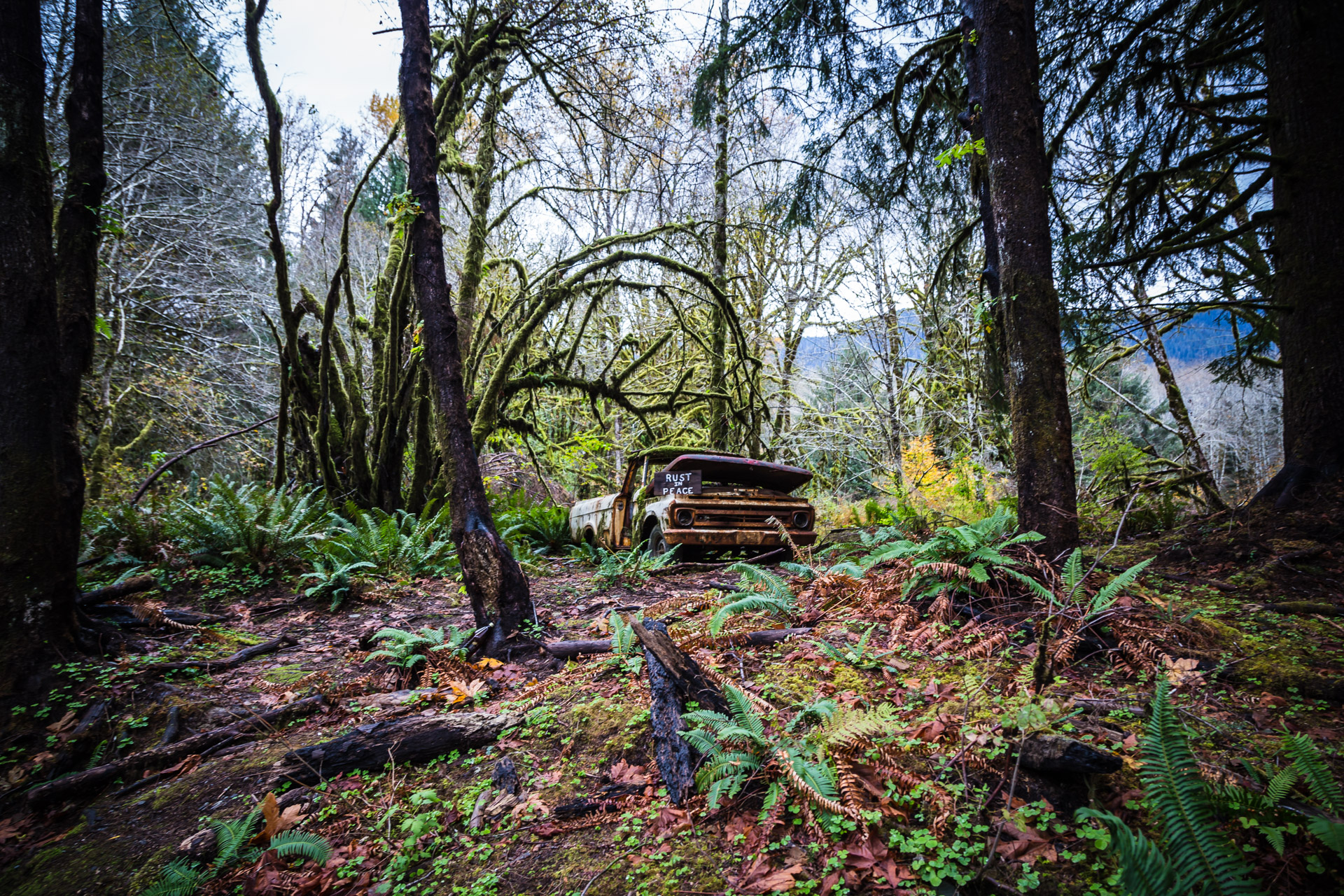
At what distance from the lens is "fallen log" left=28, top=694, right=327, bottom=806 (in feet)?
9.43

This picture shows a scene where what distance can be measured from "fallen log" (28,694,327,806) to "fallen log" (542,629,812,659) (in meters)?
1.53

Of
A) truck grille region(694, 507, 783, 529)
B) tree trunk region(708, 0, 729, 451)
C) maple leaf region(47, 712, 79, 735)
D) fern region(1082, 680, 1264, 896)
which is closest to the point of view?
fern region(1082, 680, 1264, 896)

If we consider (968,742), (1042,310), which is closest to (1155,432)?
(1042,310)

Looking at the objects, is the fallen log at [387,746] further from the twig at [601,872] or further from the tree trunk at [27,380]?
the tree trunk at [27,380]

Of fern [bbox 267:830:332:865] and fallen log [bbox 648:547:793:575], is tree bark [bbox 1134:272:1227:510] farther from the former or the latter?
fern [bbox 267:830:332:865]

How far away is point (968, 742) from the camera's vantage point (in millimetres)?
2227

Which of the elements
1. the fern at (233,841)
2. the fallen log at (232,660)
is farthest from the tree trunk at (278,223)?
the fern at (233,841)

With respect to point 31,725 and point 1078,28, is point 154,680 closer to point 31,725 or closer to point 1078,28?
point 31,725

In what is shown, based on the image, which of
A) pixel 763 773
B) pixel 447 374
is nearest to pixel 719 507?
pixel 447 374

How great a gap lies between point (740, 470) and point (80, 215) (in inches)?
260

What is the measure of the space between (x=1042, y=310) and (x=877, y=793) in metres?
3.09

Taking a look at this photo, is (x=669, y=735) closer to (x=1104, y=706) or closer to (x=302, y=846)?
(x=302, y=846)

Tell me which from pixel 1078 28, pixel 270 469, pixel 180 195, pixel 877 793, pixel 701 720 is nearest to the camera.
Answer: pixel 877 793

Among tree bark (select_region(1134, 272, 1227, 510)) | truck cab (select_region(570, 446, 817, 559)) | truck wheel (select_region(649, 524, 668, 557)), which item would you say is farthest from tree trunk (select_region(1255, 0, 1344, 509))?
truck wheel (select_region(649, 524, 668, 557))
